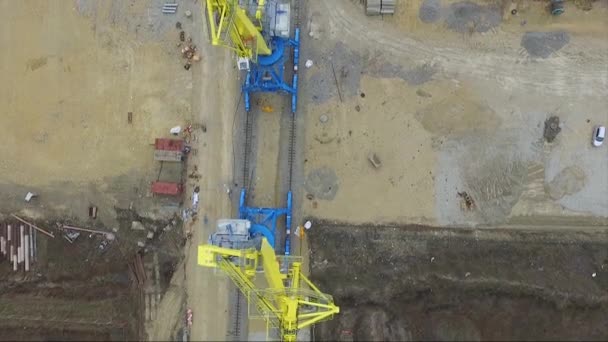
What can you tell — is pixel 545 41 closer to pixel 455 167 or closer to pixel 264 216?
pixel 455 167

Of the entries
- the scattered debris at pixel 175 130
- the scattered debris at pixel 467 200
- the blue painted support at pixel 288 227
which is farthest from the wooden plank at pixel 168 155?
the scattered debris at pixel 467 200

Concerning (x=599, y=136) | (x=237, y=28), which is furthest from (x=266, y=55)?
(x=599, y=136)

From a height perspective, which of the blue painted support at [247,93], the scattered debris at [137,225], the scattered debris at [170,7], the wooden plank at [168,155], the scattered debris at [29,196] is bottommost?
the scattered debris at [137,225]

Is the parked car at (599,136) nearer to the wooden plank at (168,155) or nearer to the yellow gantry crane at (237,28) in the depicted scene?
the yellow gantry crane at (237,28)

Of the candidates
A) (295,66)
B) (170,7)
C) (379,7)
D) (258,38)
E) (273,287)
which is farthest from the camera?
(170,7)

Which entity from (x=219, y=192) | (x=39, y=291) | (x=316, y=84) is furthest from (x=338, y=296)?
(x=39, y=291)

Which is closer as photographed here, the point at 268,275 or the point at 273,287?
the point at 273,287

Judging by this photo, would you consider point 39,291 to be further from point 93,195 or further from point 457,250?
point 457,250
